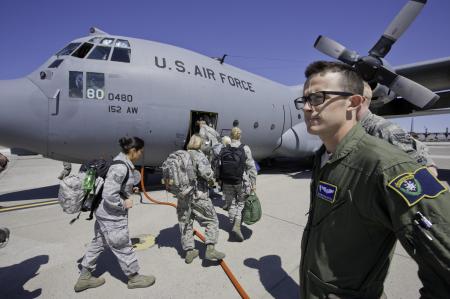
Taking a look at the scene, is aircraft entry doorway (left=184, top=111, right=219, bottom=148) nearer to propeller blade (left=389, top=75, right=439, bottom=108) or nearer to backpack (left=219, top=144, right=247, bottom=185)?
backpack (left=219, top=144, right=247, bottom=185)

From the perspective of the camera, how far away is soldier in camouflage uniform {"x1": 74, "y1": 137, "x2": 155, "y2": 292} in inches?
126

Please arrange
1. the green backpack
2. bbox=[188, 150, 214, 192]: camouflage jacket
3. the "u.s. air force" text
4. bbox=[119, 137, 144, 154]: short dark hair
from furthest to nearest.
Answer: the "u.s. air force" text
the green backpack
bbox=[188, 150, 214, 192]: camouflage jacket
bbox=[119, 137, 144, 154]: short dark hair

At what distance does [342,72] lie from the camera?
4.94 feet

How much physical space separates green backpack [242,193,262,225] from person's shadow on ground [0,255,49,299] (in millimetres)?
3271

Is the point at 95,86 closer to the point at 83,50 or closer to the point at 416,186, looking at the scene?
the point at 83,50

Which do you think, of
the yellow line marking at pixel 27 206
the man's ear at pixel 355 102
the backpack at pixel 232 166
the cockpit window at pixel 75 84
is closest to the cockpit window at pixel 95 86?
the cockpit window at pixel 75 84

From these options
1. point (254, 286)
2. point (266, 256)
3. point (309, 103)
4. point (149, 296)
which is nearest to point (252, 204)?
point (266, 256)

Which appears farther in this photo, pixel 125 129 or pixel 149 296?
pixel 125 129

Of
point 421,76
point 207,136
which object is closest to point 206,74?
point 207,136

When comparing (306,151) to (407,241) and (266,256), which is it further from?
(407,241)

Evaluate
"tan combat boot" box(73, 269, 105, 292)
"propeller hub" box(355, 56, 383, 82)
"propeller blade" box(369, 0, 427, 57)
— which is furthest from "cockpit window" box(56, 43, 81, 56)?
"propeller blade" box(369, 0, 427, 57)

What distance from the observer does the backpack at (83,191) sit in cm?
326

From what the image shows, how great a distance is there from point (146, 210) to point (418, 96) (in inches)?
251

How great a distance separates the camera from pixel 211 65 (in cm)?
841
